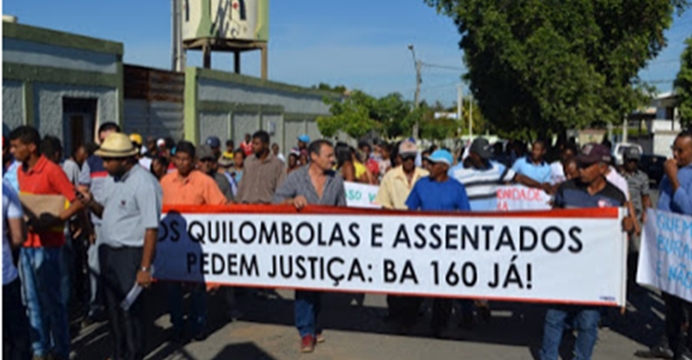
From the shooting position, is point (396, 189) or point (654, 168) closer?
point (396, 189)

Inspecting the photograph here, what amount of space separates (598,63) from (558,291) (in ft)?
58.8

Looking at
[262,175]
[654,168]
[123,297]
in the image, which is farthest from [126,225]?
[654,168]

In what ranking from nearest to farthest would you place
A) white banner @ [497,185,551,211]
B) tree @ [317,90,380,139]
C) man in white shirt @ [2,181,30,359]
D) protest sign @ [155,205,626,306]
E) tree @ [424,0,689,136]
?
man in white shirt @ [2,181,30,359] < protest sign @ [155,205,626,306] < white banner @ [497,185,551,211] < tree @ [424,0,689,136] < tree @ [317,90,380,139]

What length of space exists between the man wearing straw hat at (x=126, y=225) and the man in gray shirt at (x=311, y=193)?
1460 millimetres

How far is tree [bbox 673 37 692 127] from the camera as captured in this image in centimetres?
4569

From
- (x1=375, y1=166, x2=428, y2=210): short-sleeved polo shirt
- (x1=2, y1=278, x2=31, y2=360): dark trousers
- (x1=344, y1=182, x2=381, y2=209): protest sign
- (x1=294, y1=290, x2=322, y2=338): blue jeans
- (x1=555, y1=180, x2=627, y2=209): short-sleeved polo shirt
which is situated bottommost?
(x1=294, y1=290, x2=322, y2=338): blue jeans

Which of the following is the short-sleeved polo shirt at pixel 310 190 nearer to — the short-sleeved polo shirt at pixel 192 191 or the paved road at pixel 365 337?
the short-sleeved polo shirt at pixel 192 191

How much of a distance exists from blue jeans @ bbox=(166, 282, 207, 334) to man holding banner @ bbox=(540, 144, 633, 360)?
316cm

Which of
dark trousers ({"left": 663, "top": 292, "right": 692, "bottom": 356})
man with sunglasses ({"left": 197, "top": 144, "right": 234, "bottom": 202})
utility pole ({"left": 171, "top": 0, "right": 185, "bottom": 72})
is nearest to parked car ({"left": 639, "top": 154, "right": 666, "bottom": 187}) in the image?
utility pole ({"left": 171, "top": 0, "right": 185, "bottom": 72})

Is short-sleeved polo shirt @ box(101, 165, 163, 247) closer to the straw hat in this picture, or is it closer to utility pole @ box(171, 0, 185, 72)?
the straw hat

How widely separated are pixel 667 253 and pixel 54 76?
10.7 metres

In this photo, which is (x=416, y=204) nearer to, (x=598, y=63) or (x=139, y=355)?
(x=139, y=355)

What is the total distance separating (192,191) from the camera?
24.5 ft

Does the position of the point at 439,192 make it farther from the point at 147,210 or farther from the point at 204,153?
the point at 147,210
